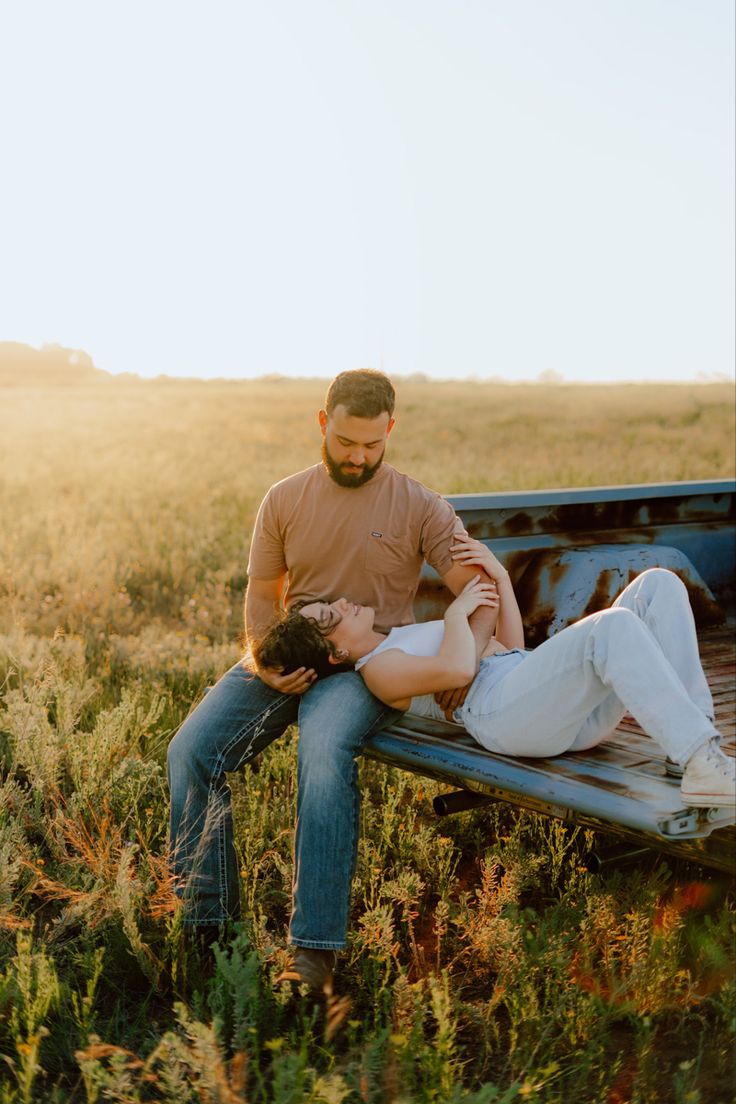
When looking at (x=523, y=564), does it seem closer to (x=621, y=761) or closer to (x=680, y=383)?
(x=621, y=761)

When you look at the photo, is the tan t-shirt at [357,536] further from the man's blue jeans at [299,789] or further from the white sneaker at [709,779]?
the white sneaker at [709,779]

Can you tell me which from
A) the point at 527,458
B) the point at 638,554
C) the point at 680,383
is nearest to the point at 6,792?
the point at 638,554

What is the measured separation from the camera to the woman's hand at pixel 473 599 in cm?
378

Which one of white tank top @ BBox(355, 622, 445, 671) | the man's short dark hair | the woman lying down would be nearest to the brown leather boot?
the woman lying down

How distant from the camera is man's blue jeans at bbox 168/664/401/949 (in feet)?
11.1

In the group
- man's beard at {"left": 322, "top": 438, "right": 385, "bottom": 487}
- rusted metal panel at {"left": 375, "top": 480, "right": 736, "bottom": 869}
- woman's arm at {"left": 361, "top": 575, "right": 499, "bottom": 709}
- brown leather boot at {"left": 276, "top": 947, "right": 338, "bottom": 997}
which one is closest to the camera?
rusted metal panel at {"left": 375, "top": 480, "right": 736, "bottom": 869}

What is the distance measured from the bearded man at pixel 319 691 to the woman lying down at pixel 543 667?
87 mm

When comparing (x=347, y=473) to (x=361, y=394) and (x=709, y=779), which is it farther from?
(x=709, y=779)

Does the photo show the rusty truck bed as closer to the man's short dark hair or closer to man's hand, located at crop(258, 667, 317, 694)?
man's hand, located at crop(258, 667, 317, 694)

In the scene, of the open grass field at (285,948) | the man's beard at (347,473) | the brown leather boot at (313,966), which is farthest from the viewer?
the man's beard at (347,473)

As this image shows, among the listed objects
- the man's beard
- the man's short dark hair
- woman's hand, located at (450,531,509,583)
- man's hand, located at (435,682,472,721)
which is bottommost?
man's hand, located at (435,682,472,721)

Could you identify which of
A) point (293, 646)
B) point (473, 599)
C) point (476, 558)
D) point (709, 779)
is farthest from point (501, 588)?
point (709, 779)

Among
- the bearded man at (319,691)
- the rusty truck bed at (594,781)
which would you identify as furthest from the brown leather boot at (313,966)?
the rusty truck bed at (594,781)

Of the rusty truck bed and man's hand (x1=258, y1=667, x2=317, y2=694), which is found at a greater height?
man's hand (x1=258, y1=667, x2=317, y2=694)
